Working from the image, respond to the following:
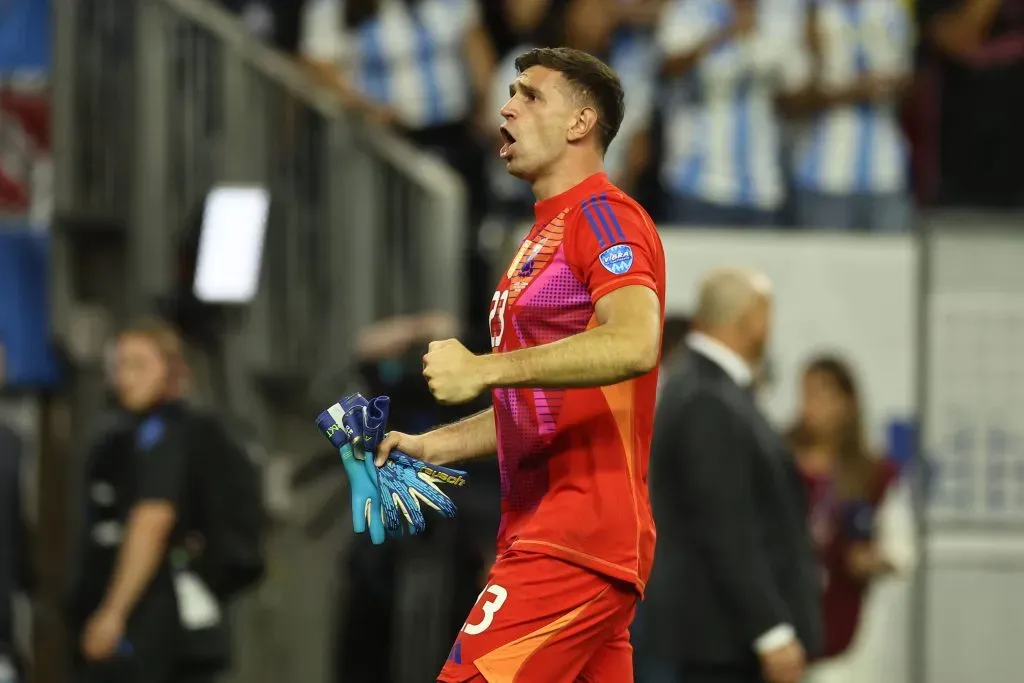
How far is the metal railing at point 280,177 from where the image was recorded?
9.53 m

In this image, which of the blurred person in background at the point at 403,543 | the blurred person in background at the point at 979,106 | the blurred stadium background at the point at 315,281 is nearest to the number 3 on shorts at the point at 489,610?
the blurred person in background at the point at 403,543

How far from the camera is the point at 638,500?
427 cm

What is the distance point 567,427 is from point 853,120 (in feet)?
20.5

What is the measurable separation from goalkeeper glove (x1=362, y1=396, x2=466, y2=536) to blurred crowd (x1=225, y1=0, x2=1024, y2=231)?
534 cm

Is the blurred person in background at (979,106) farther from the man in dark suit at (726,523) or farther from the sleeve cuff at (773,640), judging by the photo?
the sleeve cuff at (773,640)

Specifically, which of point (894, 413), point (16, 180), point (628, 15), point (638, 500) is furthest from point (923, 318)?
point (638, 500)

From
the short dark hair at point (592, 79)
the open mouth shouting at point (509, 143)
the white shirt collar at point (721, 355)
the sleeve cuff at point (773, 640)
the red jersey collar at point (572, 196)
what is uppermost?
the short dark hair at point (592, 79)

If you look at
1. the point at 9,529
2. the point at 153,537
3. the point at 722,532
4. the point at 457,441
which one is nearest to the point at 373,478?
the point at 457,441

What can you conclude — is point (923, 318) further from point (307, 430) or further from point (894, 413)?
point (307, 430)

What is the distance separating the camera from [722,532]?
6.49 metres

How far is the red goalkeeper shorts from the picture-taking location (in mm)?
4129

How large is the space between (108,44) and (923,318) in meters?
4.36

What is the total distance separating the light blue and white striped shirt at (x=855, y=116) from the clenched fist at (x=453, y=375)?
6404mm

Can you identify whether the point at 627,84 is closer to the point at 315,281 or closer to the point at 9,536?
the point at 315,281
